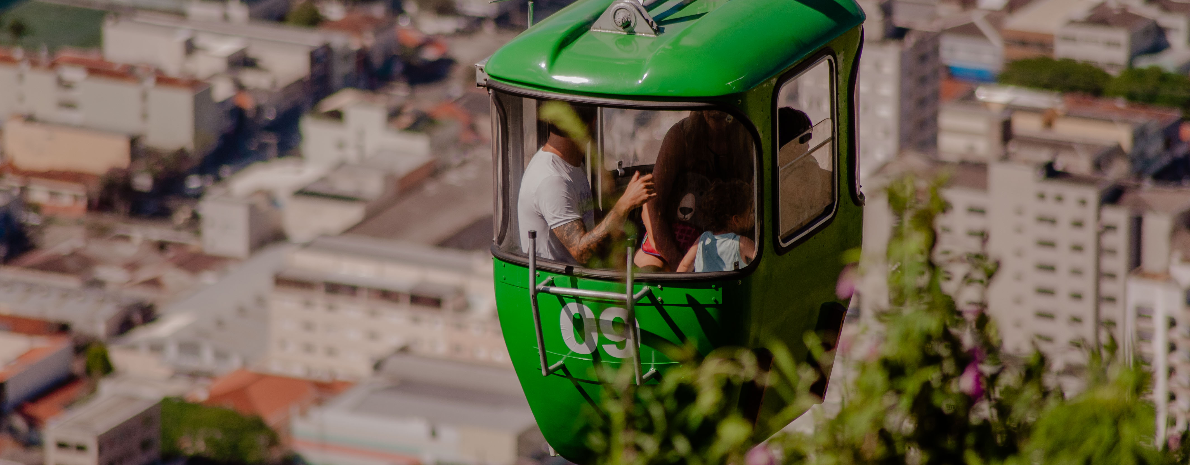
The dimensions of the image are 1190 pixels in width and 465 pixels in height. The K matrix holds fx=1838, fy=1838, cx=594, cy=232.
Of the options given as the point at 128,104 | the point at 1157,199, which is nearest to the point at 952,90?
the point at 1157,199

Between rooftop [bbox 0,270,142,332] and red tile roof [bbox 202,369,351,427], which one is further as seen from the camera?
rooftop [bbox 0,270,142,332]

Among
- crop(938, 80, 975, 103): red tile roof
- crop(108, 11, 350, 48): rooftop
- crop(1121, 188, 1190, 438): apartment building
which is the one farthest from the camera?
crop(108, 11, 350, 48): rooftop

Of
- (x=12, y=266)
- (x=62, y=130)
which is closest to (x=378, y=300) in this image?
(x=12, y=266)

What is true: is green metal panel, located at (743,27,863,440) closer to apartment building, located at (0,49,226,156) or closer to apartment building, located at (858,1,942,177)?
apartment building, located at (858,1,942,177)

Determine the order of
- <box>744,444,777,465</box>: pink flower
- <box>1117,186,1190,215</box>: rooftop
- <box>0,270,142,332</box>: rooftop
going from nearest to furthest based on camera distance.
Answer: <box>744,444,777,465</box>: pink flower → <box>1117,186,1190,215</box>: rooftop → <box>0,270,142,332</box>: rooftop

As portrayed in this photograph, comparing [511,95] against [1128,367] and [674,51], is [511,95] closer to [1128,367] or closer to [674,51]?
[674,51]

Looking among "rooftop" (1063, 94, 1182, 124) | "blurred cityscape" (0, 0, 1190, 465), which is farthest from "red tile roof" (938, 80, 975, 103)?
"rooftop" (1063, 94, 1182, 124)
